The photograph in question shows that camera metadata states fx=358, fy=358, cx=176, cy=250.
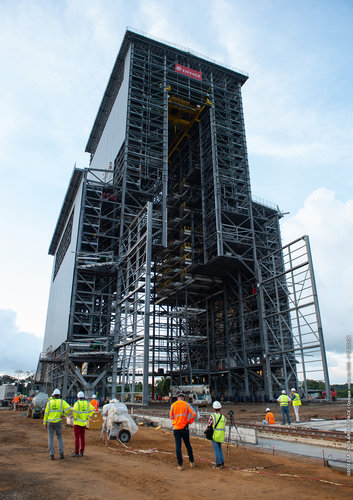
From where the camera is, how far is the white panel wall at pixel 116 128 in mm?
43544

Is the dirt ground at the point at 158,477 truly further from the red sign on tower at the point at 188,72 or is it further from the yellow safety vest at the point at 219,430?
the red sign on tower at the point at 188,72

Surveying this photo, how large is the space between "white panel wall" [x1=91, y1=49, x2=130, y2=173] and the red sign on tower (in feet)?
21.2

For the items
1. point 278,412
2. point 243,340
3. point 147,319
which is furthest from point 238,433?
point 243,340

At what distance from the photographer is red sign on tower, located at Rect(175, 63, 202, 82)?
46.5 metres

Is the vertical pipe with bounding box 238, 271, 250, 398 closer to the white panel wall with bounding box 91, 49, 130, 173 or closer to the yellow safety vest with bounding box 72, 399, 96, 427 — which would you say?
the white panel wall with bounding box 91, 49, 130, 173

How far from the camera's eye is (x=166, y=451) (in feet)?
36.1

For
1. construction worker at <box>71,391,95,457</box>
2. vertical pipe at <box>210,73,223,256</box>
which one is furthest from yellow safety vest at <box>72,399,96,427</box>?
vertical pipe at <box>210,73,223,256</box>

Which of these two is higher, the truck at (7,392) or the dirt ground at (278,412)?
the truck at (7,392)

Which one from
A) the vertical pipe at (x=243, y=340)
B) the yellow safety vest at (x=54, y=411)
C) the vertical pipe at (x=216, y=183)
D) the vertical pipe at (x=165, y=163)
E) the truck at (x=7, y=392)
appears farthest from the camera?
the truck at (x=7, y=392)

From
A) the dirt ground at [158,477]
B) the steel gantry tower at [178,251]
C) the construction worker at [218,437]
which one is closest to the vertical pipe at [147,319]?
the steel gantry tower at [178,251]

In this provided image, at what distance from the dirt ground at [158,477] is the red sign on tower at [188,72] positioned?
1809 inches

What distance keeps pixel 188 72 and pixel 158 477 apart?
4861 centimetres

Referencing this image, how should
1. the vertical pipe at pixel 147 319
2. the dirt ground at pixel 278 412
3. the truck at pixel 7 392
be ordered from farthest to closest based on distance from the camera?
the truck at pixel 7 392 → the vertical pipe at pixel 147 319 → the dirt ground at pixel 278 412

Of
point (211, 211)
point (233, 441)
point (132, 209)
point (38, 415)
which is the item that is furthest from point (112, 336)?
point (233, 441)
